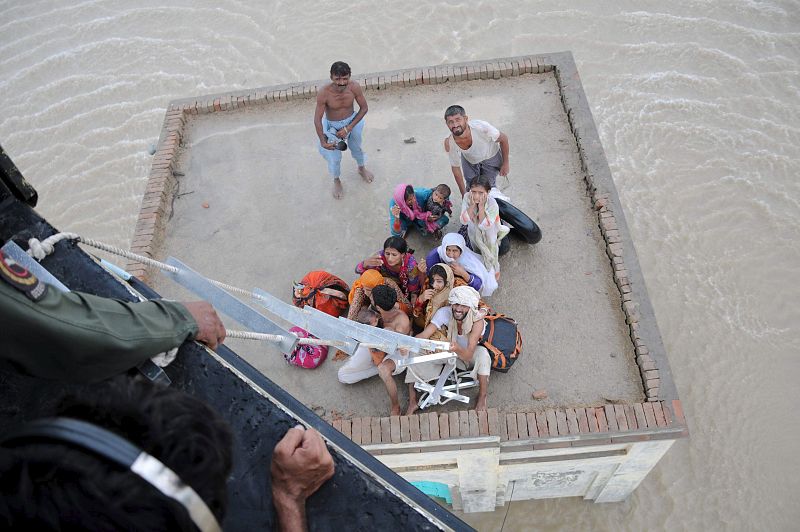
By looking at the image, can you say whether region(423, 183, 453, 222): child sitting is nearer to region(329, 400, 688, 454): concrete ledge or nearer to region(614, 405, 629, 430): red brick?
region(329, 400, 688, 454): concrete ledge

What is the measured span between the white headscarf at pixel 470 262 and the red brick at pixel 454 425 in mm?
1107

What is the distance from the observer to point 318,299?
202 inches

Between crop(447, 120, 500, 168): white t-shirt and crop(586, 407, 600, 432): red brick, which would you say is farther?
crop(447, 120, 500, 168): white t-shirt

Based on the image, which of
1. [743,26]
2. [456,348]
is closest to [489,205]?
[456,348]

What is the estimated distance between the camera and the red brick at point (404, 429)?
456 centimetres

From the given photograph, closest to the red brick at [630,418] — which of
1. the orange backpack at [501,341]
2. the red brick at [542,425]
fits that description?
the red brick at [542,425]

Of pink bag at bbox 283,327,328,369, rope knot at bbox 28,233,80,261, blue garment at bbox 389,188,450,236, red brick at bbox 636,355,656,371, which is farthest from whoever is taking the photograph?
blue garment at bbox 389,188,450,236

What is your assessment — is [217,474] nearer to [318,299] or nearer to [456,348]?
[456,348]

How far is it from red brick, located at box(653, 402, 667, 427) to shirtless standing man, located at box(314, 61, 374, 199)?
3609 millimetres

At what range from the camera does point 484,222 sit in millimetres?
4867

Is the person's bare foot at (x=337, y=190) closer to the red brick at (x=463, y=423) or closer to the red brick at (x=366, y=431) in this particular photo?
the red brick at (x=366, y=431)

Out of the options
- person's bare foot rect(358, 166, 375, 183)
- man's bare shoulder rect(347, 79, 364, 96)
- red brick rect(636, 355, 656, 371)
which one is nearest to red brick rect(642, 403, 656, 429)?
red brick rect(636, 355, 656, 371)

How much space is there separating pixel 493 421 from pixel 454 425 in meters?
0.30

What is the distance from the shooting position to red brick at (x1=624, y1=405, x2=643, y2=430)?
445 cm
